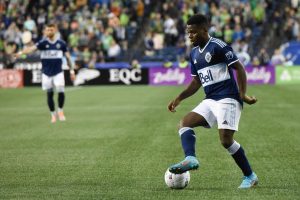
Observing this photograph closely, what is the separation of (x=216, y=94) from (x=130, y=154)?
372 cm

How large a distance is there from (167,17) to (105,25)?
3630mm

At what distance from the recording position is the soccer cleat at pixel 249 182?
362 inches

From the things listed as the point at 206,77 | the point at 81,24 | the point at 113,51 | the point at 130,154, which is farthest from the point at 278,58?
the point at 206,77

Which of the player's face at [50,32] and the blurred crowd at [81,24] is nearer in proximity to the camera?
the player's face at [50,32]

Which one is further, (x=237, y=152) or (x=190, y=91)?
(x=190, y=91)

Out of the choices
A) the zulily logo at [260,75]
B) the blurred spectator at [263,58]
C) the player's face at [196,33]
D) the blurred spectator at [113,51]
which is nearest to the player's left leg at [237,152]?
the player's face at [196,33]

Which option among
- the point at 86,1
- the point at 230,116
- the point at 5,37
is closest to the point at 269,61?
the point at 86,1

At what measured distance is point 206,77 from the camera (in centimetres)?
938

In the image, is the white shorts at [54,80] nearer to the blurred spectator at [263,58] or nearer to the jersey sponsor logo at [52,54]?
the jersey sponsor logo at [52,54]

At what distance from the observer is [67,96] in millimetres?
30312

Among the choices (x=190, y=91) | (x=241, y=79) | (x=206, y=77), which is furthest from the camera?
(x=190, y=91)

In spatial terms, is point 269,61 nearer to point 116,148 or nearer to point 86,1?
point 86,1

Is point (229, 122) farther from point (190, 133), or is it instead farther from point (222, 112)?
point (190, 133)

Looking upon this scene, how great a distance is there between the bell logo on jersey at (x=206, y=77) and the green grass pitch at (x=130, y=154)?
1244 mm
